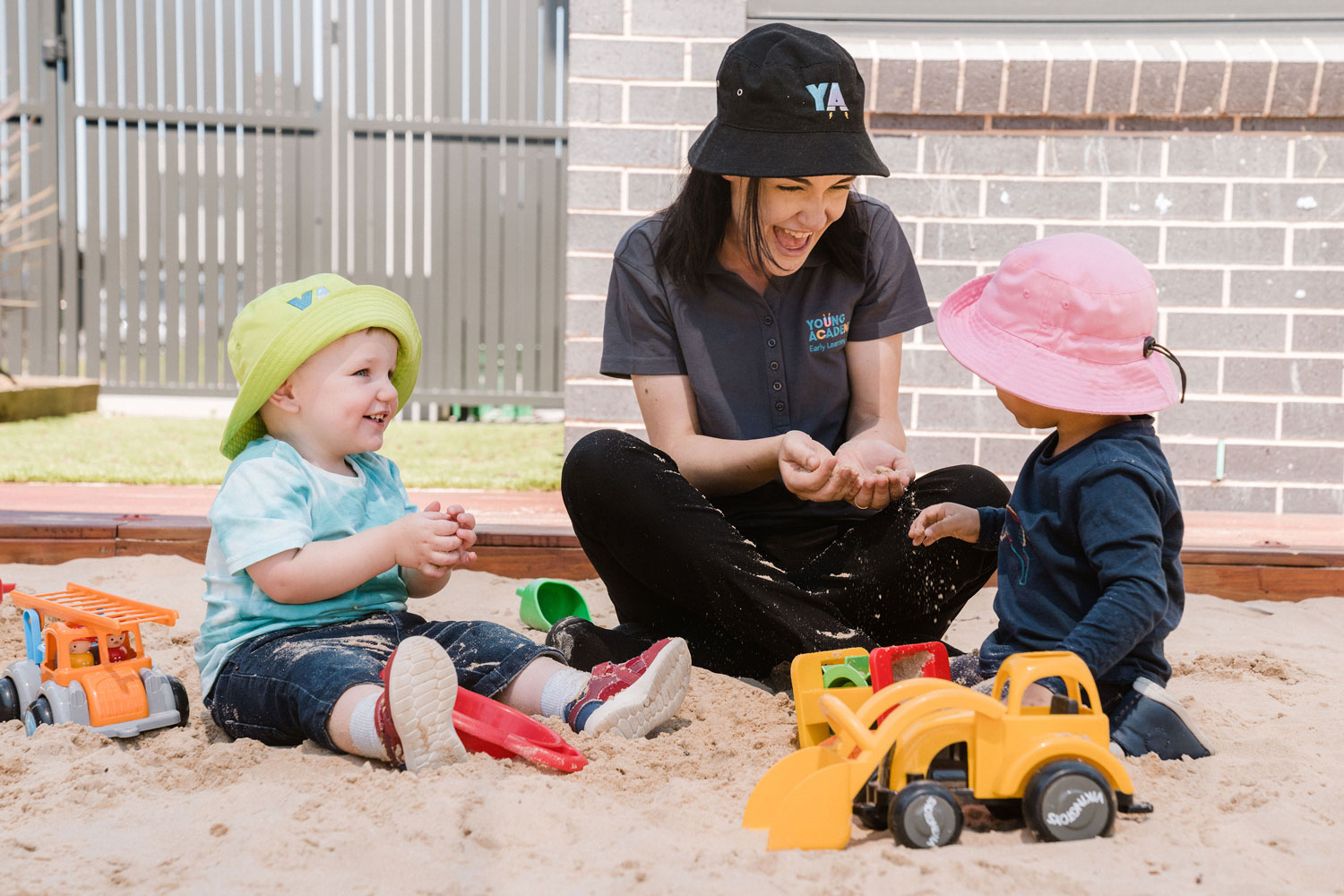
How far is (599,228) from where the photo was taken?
402 centimetres

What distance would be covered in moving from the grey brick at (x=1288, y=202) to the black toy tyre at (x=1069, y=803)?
10.2ft

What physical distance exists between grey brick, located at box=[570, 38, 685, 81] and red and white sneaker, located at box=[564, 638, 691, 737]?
2641 millimetres

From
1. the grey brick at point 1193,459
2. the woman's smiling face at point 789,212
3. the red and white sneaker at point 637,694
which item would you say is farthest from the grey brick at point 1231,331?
the red and white sneaker at point 637,694

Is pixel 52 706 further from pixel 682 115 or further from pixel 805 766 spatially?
pixel 682 115

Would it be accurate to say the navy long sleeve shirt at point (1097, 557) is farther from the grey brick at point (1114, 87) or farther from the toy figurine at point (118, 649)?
the grey brick at point (1114, 87)

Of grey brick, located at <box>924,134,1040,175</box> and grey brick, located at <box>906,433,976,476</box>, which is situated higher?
grey brick, located at <box>924,134,1040,175</box>

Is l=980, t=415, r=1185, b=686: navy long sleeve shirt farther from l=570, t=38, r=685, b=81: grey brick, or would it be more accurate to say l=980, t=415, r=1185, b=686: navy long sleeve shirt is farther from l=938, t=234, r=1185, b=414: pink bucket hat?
l=570, t=38, r=685, b=81: grey brick

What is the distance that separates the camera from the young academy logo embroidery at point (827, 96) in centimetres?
198

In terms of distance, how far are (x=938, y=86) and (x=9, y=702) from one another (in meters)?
3.24

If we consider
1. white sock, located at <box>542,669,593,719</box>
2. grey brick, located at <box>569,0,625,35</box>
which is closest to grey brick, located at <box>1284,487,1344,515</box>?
grey brick, located at <box>569,0,625,35</box>

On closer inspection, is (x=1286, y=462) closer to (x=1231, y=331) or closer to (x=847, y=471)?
(x=1231, y=331)

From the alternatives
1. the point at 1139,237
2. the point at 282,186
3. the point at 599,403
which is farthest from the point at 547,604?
the point at 282,186

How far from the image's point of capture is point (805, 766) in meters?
1.39

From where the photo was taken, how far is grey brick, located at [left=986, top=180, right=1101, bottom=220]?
3861 mm
